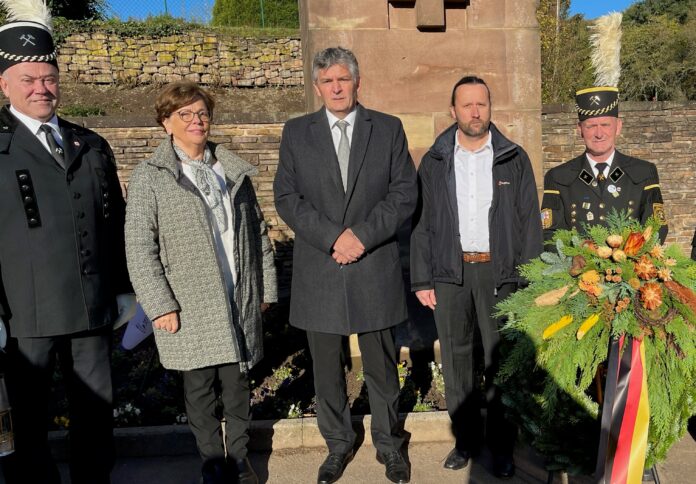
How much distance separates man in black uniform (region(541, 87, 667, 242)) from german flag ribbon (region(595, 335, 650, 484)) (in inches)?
41.1

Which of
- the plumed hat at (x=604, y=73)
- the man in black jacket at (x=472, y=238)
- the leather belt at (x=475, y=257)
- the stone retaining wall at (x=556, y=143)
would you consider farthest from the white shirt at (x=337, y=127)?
the stone retaining wall at (x=556, y=143)

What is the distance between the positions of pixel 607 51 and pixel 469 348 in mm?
2184

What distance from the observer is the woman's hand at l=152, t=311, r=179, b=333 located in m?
2.94

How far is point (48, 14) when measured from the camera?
347 centimetres

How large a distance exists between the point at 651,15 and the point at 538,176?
32.4 m

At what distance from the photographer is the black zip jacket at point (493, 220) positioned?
3168 millimetres

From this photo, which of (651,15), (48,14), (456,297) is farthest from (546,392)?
(651,15)

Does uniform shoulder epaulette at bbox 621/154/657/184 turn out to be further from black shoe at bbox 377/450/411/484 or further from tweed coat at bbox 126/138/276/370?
tweed coat at bbox 126/138/276/370

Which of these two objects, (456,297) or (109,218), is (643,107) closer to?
(456,297)

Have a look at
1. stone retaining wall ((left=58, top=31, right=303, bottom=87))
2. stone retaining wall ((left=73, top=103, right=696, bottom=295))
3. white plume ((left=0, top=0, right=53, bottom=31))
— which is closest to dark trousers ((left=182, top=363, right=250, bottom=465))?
white plume ((left=0, top=0, right=53, bottom=31))

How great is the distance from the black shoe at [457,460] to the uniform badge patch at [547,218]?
1.35 meters

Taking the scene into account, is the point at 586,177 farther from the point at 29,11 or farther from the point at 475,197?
the point at 29,11

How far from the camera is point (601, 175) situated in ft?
10.9

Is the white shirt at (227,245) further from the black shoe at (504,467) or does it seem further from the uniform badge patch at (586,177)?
the uniform badge patch at (586,177)
